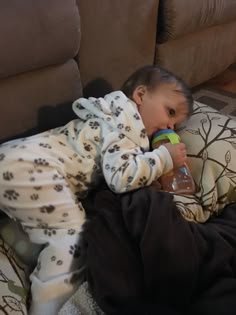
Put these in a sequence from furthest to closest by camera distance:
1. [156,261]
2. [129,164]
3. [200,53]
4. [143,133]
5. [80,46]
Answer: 1. [200,53]
2. [80,46]
3. [143,133]
4. [129,164]
5. [156,261]

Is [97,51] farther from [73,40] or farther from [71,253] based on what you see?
[71,253]

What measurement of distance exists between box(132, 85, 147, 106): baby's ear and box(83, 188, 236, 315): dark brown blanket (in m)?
0.29

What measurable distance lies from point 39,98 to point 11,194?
323 mm

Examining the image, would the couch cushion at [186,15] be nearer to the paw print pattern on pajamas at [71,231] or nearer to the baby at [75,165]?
the baby at [75,165]

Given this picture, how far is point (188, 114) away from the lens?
1.20 meters

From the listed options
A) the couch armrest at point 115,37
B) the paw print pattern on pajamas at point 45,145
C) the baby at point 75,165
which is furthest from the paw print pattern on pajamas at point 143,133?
the couch armrest at point 115,37

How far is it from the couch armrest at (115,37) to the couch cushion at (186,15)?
0.05 metres

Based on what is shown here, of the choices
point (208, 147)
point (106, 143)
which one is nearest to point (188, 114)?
point (208, 147)

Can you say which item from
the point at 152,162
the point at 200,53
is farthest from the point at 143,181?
the point at 200,53

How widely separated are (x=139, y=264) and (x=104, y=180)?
270mm

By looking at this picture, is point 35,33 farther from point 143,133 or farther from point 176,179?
point 176,179

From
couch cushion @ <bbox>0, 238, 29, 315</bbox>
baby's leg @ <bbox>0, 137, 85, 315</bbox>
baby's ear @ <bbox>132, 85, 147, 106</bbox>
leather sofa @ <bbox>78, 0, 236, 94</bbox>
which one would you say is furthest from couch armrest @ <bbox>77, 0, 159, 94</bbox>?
couch cushion @ <bbox>0, 238, 29, 315</bbox>

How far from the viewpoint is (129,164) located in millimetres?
990

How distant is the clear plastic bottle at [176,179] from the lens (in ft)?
3.66
